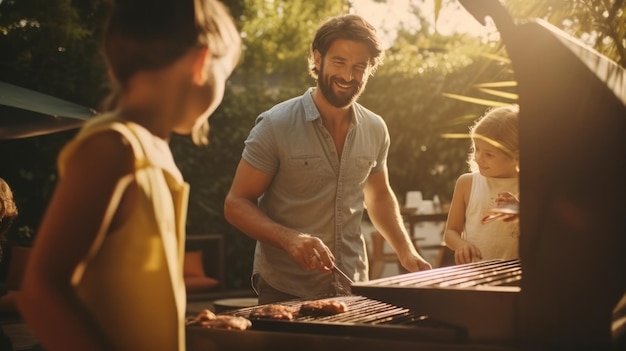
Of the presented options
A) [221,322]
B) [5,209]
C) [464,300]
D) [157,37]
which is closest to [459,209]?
[221,322]

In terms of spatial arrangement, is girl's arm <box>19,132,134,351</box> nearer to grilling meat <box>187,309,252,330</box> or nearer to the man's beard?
grilling meat <box>187,309,252,330</box>

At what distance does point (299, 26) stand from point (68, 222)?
23.5 metres

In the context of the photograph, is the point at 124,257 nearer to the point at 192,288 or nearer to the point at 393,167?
the point at 192,288

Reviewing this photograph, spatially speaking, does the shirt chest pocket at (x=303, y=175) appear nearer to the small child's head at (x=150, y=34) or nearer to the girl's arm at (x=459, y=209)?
the girl's arm at (x=459, y=209)

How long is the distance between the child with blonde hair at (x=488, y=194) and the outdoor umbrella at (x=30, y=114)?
514 centimetres

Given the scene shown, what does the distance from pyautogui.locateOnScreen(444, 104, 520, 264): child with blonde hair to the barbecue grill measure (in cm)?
206

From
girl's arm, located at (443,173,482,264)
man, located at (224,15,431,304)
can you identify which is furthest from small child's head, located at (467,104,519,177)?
man, located at (224,15,431,304)

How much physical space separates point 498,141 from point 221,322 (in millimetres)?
2194

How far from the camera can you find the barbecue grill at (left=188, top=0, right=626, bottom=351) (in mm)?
1956

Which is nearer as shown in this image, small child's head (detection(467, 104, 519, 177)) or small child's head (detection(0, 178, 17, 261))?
small child's head (detection(467, 104, 519, 177))

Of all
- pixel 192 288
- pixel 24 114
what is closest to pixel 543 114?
pixel 24 114

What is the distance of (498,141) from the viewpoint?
4312 millimetres

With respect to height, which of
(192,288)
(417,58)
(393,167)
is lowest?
(192,288)

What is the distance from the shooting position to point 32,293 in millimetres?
1453
